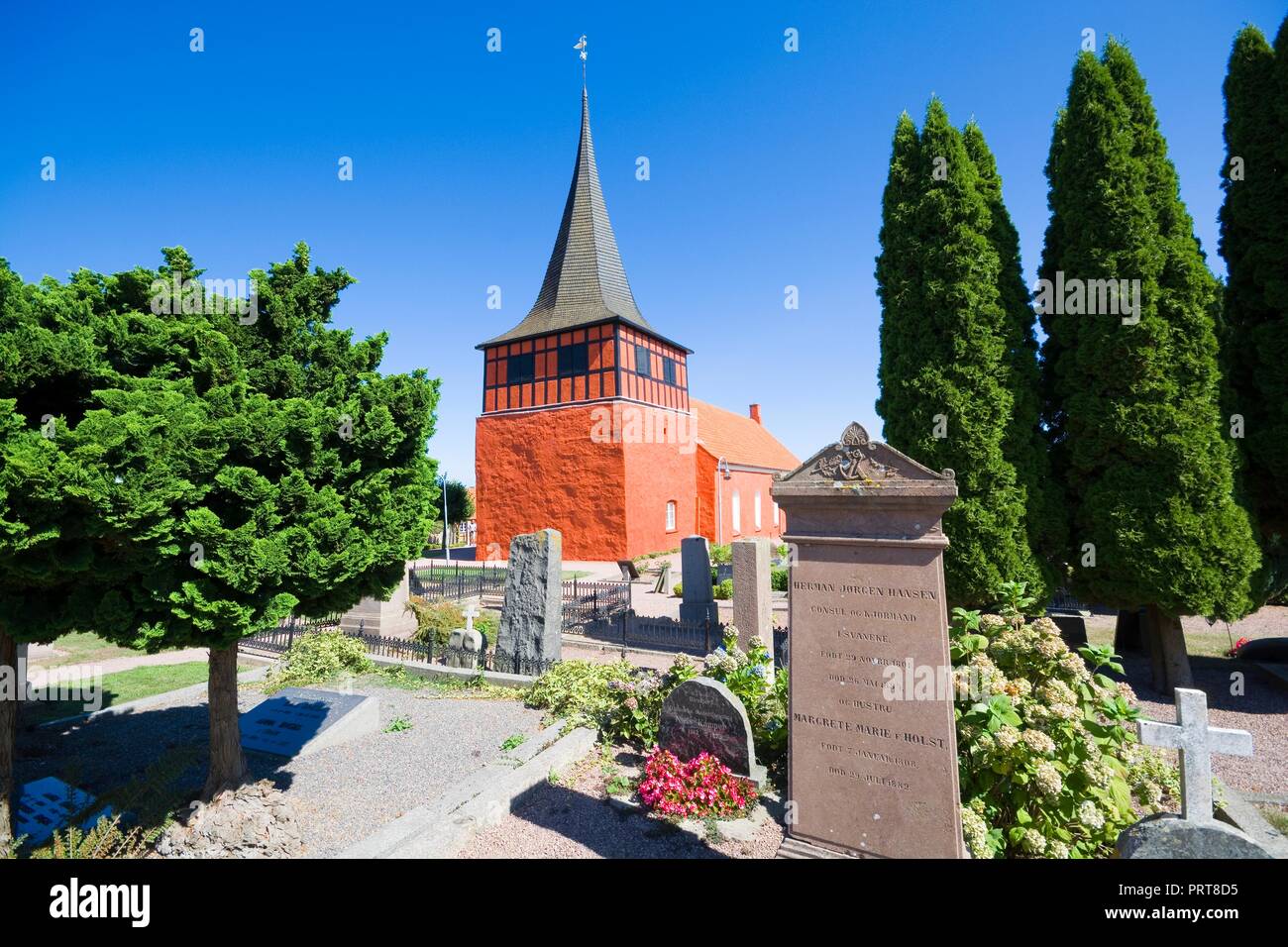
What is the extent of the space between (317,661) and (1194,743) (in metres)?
11.0

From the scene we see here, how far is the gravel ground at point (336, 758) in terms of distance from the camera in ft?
16.8

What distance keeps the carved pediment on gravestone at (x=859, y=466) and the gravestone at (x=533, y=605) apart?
605 centimetres

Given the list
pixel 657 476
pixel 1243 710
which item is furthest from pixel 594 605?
pixel 657 476

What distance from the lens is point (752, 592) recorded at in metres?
9.38

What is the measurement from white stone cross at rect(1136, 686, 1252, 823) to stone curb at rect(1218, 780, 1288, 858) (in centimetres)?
174

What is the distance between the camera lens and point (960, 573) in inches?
352

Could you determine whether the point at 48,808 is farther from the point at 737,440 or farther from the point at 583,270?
the point at 737,440

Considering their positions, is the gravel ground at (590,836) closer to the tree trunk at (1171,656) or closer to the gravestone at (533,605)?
the gravestone at (533,605)

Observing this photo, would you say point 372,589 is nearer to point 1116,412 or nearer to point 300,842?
point 300,842

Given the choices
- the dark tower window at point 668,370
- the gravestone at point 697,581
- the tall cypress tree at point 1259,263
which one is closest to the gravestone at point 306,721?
the gravestone at point 697,581

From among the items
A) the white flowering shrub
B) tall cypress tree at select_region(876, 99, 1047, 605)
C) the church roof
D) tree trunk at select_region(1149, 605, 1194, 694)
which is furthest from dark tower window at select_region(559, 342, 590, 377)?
the white flowering shrub
